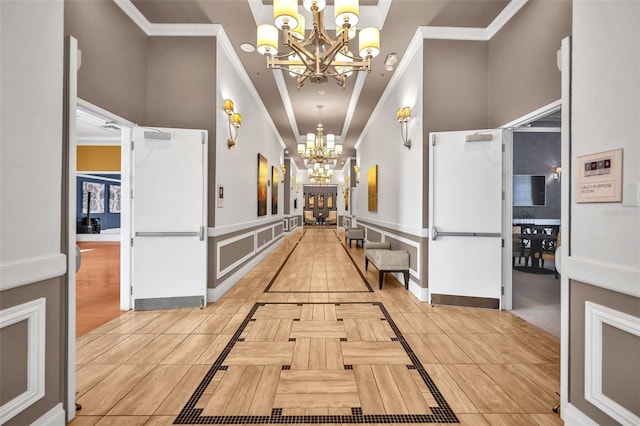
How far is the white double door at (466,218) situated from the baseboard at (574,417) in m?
2.16

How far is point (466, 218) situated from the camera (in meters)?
3.90

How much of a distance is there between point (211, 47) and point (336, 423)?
4.51m

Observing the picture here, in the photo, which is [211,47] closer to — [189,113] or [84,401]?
[189,113]

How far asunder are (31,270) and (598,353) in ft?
10.00

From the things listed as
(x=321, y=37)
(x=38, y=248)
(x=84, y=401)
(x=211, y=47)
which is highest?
(x=211, y=47)

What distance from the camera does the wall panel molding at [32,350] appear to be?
145cm

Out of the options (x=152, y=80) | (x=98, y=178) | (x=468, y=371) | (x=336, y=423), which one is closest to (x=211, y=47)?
(x=152, y=80)

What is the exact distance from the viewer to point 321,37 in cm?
279

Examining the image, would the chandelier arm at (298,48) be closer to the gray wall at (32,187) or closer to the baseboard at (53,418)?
the gray wall at (32,187)

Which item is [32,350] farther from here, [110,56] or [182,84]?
[182,84]

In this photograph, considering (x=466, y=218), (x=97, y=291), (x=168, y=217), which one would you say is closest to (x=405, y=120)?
(x=466, y=218)

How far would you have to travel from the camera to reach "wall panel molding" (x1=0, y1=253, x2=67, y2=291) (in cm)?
142

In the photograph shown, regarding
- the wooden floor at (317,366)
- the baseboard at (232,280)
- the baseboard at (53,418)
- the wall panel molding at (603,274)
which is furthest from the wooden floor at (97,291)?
the wall panel molding at (603,274)

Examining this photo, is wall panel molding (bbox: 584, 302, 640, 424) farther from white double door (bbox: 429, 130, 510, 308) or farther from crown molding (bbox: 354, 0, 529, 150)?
crown molding (bbox: 354, 0, 529, 150)
